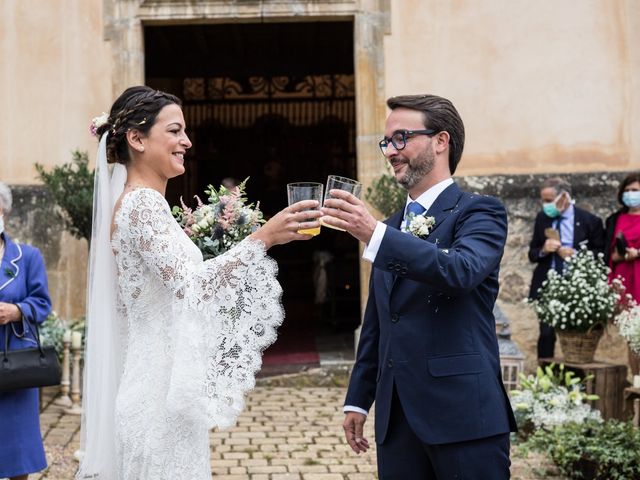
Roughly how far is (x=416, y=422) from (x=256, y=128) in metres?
13.7

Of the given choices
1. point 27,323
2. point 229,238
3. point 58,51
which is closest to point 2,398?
point 27,323

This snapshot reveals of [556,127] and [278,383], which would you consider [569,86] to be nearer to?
[556,127]

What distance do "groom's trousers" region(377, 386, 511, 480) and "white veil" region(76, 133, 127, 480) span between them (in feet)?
3.37

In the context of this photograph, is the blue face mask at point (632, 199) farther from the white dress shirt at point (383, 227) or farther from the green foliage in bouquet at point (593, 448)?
the white dress shirt at point (383, 227)

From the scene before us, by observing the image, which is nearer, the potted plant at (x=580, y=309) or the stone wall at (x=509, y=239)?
the potted plant at (x=580, y=309)

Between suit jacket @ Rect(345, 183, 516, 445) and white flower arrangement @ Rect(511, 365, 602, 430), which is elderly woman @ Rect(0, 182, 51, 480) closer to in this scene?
suit jacket @ Rect(345, 183, 516, 445)

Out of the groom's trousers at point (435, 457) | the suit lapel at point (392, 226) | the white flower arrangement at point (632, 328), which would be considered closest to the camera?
the groom's trousers at point (435, 457)

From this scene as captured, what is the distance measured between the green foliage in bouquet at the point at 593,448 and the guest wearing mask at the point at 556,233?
257 cm

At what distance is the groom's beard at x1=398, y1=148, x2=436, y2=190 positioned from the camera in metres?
3.31

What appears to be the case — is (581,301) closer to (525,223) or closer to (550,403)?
(550,403)

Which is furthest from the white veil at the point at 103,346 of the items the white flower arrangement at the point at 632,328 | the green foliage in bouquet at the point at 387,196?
the green foliage in bouquet at the point at 387,196

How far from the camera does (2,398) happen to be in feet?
16.8

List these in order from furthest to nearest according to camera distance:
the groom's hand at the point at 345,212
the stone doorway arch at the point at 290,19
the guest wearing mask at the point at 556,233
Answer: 1. the stone doorway arch at the point at 290,19
2. the guest wearing mask at the point at 556,233
3. the groom's hand at the point at 345,212

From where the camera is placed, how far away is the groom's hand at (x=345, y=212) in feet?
9.57
